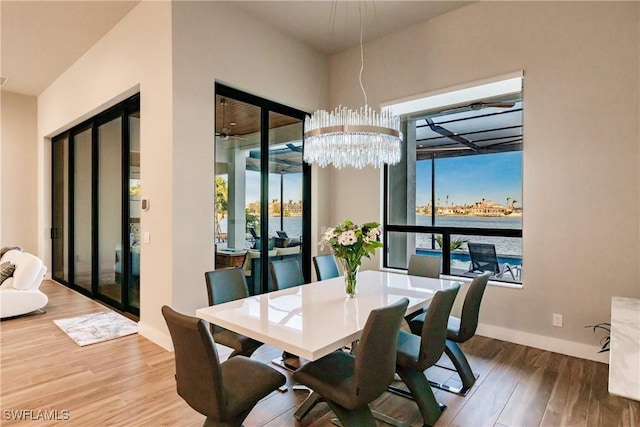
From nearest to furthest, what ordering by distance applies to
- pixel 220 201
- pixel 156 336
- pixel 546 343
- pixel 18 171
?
pixel 546 343, pixel 156 336, pixel 220 201, pixel 18 171

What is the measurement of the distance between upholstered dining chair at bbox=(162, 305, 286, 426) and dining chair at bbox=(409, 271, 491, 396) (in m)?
1.53

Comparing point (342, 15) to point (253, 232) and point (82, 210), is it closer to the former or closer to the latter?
point (253, 232)

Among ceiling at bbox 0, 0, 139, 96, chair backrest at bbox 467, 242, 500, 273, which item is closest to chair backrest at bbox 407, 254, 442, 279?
chair backrest at bbox 467, 242, 500, 273

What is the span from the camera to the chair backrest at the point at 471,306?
2.59 meters

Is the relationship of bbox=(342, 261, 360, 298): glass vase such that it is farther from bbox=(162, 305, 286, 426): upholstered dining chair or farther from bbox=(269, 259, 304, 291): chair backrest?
bbox=(162, 305, 286, 426): upholstered dining chair

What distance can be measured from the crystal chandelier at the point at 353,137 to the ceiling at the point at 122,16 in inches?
72.8

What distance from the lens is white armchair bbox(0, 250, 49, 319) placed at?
4.43 m

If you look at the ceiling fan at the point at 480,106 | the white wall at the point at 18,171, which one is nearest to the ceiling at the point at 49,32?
the white wall at the point at 18,171

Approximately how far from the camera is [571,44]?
3.44m

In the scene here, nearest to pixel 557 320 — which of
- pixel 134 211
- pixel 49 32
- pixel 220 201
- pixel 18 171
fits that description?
pixel 220 201

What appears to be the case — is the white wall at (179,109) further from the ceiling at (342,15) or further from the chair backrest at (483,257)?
the chair backrest at (483,257)

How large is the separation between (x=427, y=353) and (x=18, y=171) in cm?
822

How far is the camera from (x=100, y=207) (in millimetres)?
5383

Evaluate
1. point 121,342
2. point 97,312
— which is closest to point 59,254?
point 97,312
